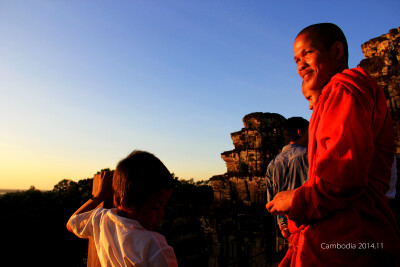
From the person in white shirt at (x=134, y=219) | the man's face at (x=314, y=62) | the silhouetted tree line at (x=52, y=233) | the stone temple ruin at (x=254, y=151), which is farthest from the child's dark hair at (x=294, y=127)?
the silhouetted tree line at (x=52, y=233)

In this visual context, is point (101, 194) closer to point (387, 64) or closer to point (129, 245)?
point (129, 245)

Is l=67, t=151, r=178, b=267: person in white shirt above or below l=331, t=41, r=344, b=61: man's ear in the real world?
below

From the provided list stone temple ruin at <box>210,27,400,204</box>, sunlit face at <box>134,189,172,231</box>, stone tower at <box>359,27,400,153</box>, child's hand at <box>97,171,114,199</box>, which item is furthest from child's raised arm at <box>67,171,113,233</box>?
stone tower at <box>359,27,400,153</box>

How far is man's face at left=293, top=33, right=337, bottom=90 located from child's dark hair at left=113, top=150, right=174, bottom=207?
3.33 ft

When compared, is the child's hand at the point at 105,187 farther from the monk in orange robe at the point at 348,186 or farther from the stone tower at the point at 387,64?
the stone tower at the point at 387,64

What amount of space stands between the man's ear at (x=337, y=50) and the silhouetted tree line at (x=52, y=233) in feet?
24.6

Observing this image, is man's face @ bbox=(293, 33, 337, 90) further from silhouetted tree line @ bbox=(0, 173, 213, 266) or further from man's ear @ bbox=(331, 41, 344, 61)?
silhouetted tree line @ bbox=(0, 173, 213, 266)

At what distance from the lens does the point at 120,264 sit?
1262 mm

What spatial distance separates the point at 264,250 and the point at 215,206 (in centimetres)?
206

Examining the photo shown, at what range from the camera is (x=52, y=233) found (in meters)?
9.48

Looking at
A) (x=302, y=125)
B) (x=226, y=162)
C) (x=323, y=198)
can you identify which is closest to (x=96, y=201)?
(x=323, y=198)

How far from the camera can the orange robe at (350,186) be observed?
1.07m

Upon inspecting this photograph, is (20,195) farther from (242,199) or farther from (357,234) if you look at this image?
(357,234)

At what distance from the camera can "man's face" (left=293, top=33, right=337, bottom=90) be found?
1.49 m
